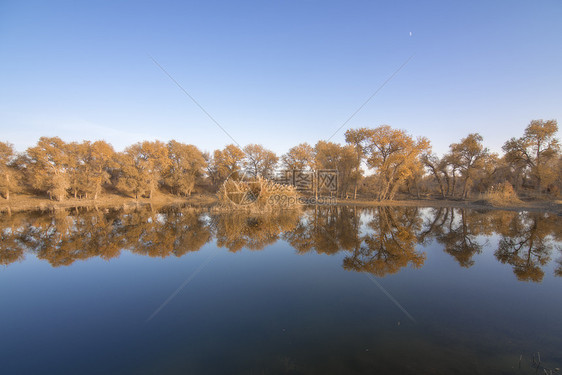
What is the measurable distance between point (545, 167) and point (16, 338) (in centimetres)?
4238

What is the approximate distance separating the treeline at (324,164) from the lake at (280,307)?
66.0 ft

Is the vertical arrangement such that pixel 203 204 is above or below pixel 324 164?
below

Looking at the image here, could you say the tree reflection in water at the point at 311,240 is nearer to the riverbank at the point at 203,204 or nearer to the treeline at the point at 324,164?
the riverbank at the point at 203,204

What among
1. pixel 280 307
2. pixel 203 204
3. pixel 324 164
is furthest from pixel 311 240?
pixel 324 164

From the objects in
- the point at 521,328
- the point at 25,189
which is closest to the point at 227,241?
the point at 521,328

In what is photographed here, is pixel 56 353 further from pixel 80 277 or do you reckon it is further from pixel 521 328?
pixel 521 328

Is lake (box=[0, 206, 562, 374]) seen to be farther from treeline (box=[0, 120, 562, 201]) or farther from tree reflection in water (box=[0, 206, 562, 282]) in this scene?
treeline (box=[0, 120, 562, 201])

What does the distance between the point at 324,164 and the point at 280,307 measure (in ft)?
104

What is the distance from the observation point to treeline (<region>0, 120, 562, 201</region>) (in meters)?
26.9

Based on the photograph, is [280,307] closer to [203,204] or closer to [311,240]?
[311,240]

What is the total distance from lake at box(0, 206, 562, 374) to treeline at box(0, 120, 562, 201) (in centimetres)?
2011

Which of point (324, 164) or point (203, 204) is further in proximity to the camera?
point (324, 164)

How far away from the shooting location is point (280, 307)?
4.77 meters

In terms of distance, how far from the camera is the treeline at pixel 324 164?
88.2 ft
